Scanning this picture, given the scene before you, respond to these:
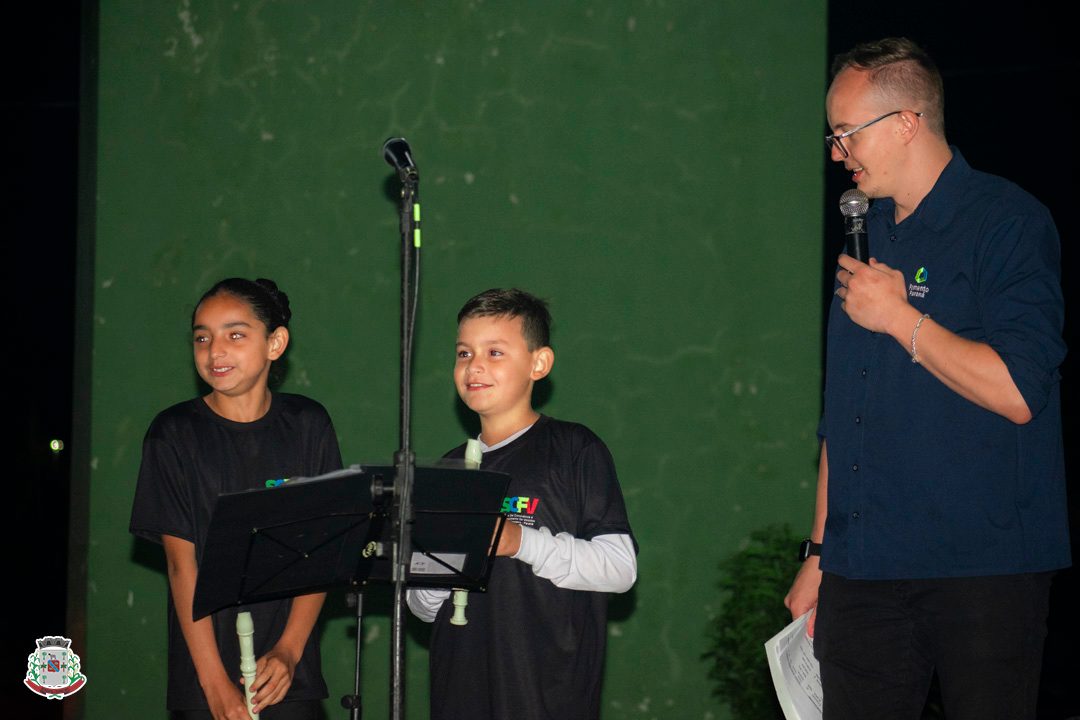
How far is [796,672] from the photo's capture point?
7.61ft

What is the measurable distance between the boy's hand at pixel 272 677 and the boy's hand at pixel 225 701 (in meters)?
0.04

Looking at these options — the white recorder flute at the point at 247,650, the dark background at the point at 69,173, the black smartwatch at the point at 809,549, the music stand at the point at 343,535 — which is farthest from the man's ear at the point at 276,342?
the dark background at the point at 69,173

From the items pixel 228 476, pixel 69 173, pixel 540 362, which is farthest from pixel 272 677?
pixel 69 173

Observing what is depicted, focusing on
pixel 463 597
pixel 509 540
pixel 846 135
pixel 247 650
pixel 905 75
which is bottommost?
pixel 247 650

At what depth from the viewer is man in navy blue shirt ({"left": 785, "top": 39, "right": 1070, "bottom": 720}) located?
1977 mm

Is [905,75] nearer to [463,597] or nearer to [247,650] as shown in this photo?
[463,597]

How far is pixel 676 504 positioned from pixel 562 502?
210 cm

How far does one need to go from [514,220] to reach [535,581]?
93.4 inches

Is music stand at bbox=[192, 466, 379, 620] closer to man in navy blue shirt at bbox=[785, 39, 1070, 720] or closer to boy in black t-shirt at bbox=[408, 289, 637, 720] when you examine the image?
boy in black t-shirt at bbox=[408, 289, 637, 720]

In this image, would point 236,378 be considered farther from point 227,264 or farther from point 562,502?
point 227,264

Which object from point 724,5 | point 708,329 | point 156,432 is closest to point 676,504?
point 708,329

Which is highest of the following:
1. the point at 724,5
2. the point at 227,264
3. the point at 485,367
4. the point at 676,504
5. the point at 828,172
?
the point at 724,5

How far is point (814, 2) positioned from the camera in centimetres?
462

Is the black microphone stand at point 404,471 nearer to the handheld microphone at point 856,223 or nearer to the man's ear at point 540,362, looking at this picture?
the man's ear at point 540,362
